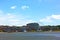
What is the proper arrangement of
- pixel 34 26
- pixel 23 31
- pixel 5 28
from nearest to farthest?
pixel 34 26, pixel 5 28, pixel 23 31

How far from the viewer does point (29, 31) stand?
10319 centimetres

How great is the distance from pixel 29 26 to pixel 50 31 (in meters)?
17.2

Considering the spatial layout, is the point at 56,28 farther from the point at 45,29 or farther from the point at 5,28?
the point at 5,28

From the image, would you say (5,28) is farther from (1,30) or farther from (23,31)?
(23,31)

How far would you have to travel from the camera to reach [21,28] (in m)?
96.6

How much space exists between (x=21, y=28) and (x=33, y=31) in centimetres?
895

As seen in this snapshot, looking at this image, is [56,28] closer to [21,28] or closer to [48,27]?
[48,27]

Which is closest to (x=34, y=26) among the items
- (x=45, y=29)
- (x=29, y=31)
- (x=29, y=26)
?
(x=29, y=26)

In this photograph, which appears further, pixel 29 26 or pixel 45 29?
pixel 45 29

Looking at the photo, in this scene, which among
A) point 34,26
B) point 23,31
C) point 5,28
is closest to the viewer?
point 34,26

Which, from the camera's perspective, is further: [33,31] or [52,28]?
[33,31]

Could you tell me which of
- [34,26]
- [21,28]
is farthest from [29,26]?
[21,28]

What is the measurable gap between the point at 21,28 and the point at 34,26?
1037 centimetres

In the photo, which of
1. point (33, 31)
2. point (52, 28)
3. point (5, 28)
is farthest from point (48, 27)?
point (5, 28)
